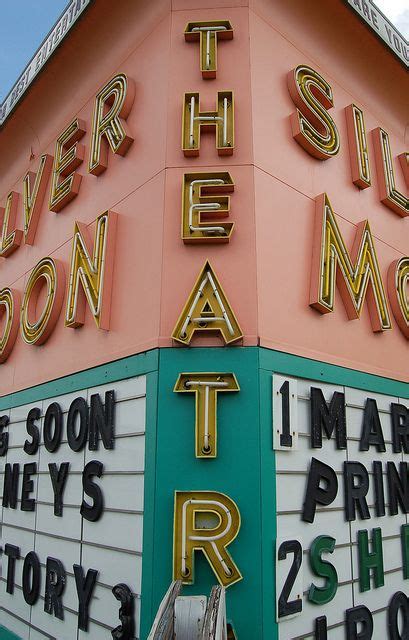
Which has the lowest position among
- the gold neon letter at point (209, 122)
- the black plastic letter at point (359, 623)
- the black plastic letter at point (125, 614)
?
the black plastic letter at point (359, 623)

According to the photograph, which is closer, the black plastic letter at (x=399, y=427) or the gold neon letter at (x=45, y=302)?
the black plastic letter at (x=399, y=427)

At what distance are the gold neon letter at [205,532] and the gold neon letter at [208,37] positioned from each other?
3.88m

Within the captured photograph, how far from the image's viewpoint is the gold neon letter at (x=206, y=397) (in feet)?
14.0

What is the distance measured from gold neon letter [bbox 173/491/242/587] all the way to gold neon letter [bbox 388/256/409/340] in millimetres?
3290

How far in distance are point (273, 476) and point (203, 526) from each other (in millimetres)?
653

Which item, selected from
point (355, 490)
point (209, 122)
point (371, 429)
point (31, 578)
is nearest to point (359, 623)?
point (355, 490)

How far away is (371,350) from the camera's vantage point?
5883 millimetres

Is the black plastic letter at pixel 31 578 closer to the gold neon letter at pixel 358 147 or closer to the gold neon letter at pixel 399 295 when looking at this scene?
the gold neon letter at pixel 399 295

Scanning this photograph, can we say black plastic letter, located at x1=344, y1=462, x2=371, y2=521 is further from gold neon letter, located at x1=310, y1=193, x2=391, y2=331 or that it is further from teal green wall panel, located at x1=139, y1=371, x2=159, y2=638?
teal green wall panel, located at x1=139, y1=371, x2=159, y2=638

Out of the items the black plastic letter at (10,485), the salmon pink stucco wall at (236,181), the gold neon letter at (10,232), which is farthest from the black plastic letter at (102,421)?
the gold neon letter at (10,232)

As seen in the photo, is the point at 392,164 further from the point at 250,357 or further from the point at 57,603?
the point at 57,603

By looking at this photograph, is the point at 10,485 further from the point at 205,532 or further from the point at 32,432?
the point at 205,532

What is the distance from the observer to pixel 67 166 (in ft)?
22.0

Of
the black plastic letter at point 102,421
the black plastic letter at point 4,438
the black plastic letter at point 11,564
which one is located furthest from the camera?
the black plastic letter at point 4,438
